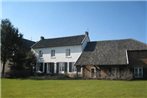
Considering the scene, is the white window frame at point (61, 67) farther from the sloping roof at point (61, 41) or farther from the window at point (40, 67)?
the window at point (40, 67)

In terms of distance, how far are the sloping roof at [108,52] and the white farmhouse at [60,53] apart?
76.6 inches

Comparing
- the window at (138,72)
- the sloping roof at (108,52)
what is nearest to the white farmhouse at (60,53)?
the sloping roof at (108,52)

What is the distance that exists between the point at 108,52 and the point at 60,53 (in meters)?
10.2

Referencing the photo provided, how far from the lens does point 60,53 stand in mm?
46562

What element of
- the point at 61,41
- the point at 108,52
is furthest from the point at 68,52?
the point at 108,52

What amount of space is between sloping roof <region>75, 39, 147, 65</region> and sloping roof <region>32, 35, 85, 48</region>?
2418 millimetres

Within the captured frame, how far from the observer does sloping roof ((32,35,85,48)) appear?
46.0 metres

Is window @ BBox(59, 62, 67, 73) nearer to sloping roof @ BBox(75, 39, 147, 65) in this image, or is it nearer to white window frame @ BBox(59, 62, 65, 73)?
white window frame @ BBox(59, 62, 65, 73)

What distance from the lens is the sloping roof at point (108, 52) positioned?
1551 inches

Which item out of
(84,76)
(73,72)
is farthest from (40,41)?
(84,76)

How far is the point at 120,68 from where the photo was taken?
126 feet
